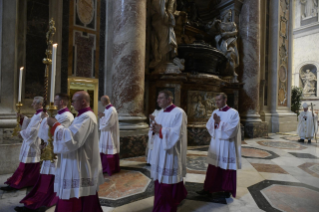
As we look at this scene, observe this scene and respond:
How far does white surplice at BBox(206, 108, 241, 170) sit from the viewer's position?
3.44 m

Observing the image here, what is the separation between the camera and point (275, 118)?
11.5 m

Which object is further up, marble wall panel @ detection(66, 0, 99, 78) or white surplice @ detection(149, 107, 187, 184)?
marble wall panel @ detection(66, 0, 99, 78)

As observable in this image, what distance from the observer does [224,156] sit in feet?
11.3

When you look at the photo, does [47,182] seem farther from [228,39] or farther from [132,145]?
[228,39]

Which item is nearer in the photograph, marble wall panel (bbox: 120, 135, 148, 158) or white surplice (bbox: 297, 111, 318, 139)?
marble wall panel (bbox: 120, 135, 148, 158)

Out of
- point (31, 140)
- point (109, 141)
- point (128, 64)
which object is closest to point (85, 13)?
point (128, 64)

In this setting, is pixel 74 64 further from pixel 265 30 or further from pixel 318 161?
pixel 265 30

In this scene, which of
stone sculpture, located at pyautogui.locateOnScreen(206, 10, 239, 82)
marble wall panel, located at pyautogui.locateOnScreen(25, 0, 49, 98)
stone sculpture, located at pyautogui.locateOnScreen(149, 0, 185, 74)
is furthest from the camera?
stone sculpture, located at pyautogui.locateOnScreen(206, 10, 239, 82)

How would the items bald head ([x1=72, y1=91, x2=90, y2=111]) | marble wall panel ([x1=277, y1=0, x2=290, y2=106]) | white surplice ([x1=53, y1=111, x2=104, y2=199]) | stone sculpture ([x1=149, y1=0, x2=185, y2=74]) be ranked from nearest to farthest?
white surplice ([x1=53, y1=111, x2=104, y2=199]), bald head ([x1=72, y1=91, x2=90, y2=111]), stone sculpture ([x1=149, y1=0, x2=185, y2=74]), marble wall panel ([x1=277, y1=0, x2=290, y2=106])

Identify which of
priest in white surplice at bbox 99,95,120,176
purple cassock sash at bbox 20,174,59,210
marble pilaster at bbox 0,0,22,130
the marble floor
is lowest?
the marble floor

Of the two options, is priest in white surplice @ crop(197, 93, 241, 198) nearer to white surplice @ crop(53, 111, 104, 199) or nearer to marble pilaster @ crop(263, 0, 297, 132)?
white surplice @ crop(53, 111, 104, 199)

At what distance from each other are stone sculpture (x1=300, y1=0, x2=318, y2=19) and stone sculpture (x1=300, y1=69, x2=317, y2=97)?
5401 mm

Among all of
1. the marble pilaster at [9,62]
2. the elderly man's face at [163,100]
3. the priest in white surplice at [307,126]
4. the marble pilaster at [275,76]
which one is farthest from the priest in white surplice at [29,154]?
the marble pilaster at [275,76]

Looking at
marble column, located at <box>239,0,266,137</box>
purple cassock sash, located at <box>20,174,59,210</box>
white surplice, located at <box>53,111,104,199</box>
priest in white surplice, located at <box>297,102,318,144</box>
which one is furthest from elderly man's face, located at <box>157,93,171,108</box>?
priest in white surplice, located at <box>297,102,318,144</box>
